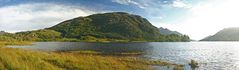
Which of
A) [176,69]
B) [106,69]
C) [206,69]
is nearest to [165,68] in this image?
[176,69]

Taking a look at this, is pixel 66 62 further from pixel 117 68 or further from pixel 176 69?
pixel 176 69

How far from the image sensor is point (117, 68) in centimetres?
3378

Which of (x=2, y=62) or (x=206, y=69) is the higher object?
(x=2, y=62)

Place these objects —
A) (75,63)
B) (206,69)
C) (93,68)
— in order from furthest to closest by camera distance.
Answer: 1. (206,69)
2. (75,63)
3. (93,68)

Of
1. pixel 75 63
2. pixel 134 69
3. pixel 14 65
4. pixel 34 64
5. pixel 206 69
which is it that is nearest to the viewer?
pixel 14 65

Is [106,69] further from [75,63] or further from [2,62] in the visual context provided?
[2,62]

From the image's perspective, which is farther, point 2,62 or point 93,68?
point 93,68

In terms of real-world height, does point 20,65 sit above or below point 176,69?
above

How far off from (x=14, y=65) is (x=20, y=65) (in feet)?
1.49

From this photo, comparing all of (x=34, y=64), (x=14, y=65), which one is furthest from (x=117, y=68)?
(x=14, y=65)

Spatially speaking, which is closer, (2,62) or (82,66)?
(2,62)

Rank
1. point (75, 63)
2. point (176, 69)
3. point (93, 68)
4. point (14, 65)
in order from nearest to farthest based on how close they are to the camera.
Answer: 1. point (14, 65)
2. point (93, 68)
3. point (75, 63)
4. point (176, 69)

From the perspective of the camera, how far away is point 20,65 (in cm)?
1939

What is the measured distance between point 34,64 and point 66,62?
382 inches
